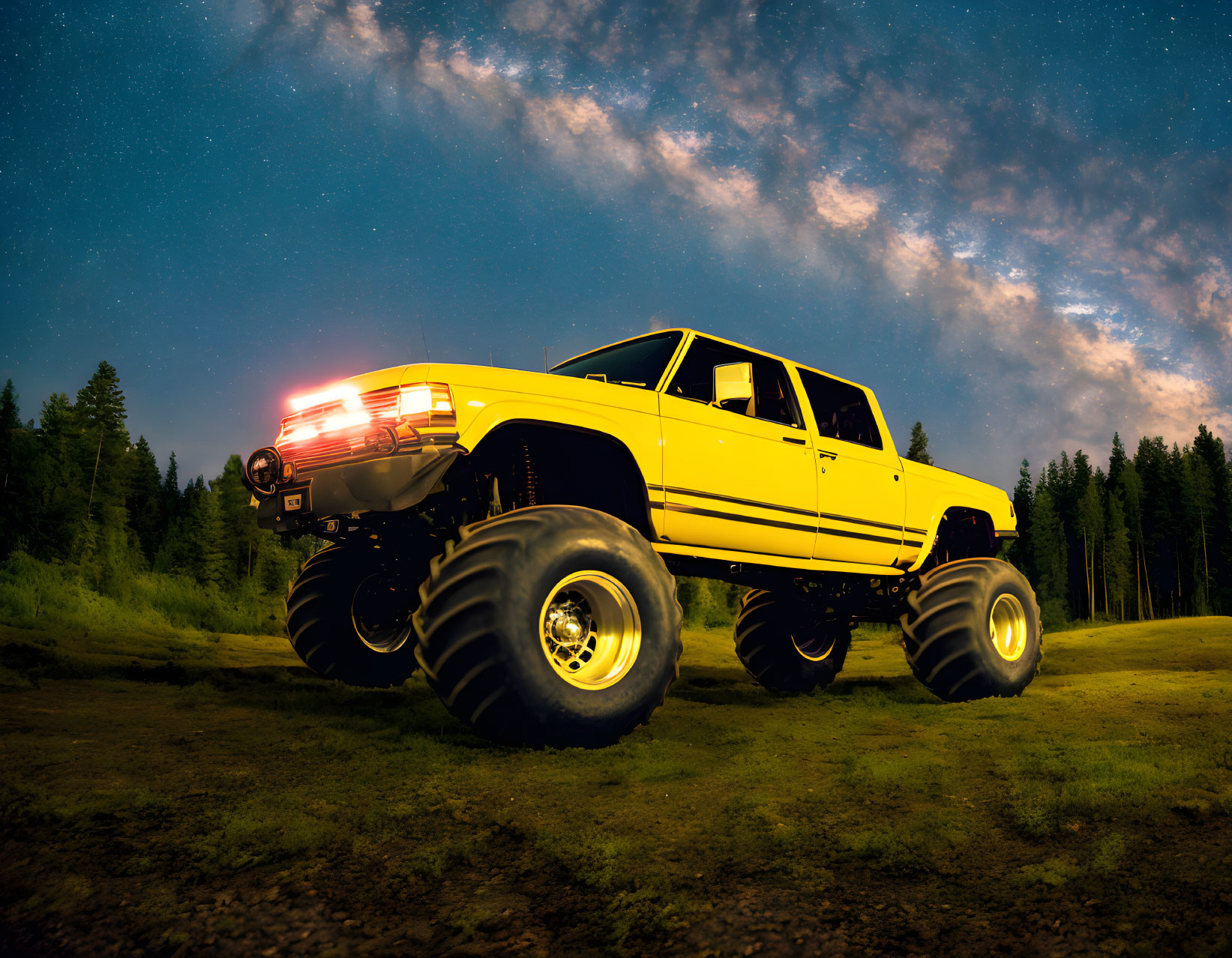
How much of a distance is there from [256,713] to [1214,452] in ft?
331

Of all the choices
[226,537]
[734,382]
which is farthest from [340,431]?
[226,537]

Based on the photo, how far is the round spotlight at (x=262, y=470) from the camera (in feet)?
15.7

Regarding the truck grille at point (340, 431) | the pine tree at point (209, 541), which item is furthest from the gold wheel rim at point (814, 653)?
the pine tree at point (209, 541)

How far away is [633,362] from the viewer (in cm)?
587

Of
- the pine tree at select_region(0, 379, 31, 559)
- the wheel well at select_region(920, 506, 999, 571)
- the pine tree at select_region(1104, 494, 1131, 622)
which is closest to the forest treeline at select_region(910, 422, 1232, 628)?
the pine tree at select_region(1104, 494, 1131, 622)

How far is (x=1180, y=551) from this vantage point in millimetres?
75562

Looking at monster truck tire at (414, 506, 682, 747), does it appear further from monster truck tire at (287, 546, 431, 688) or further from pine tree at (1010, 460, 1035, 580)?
Answer: pine tree at (1010, 460, 1035, 580)

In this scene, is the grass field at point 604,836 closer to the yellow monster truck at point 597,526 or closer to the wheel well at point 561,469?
the yellow monster truck at point 597,526

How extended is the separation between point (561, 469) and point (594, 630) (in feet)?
4.29

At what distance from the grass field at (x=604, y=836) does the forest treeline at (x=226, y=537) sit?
8.22 meters

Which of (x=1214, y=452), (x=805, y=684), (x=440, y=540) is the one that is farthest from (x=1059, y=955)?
(x=1214, y=452)

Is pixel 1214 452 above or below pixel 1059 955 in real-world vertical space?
above

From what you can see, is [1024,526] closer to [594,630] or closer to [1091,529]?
[1091,529]

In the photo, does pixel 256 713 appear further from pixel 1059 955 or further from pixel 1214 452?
pixel 1214 452
